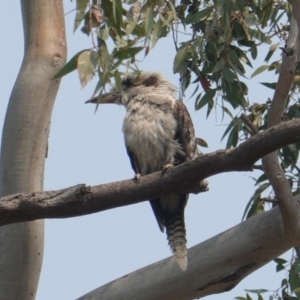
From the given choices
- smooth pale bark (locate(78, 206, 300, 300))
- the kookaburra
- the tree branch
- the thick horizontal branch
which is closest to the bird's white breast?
the kookaburra

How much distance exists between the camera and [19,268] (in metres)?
2.97

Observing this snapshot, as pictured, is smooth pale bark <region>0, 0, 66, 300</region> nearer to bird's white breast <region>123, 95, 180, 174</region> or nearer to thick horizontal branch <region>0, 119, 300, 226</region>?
thick horizontal branch <region>0, 119, 300, 226</region>

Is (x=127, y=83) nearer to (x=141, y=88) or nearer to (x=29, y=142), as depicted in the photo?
(x=141, y=88)

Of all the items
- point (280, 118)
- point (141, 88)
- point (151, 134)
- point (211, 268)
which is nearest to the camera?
point (280, 118)

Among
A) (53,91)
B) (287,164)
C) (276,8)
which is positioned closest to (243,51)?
(276,8)

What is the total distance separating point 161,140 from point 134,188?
3.69ft

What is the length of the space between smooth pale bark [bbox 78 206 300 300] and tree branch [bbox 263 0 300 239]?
0.06m

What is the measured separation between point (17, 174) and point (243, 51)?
3.94 ft

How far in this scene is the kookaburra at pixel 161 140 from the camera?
12.3 feet

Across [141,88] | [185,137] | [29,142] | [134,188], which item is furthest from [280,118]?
[141,88]

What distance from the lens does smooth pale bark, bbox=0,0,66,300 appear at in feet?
9.73

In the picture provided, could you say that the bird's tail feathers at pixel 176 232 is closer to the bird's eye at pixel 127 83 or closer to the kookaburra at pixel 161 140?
the kookaburra at pixel 161 140

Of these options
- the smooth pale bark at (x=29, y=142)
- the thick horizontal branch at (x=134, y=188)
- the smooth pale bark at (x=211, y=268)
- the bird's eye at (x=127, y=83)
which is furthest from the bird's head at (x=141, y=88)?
the thick horizontal branch at (x=134, y=188)

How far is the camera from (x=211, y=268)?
2979mm
